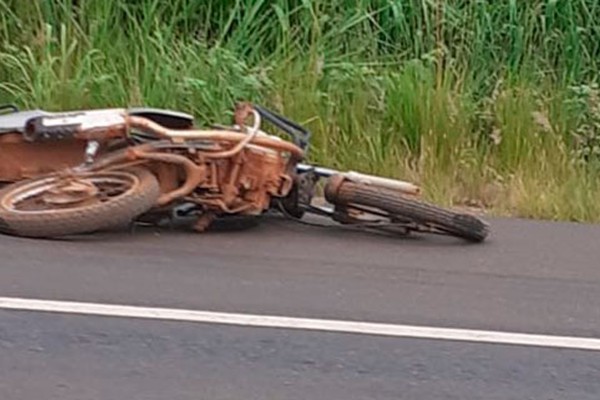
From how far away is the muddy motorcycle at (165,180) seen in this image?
7.41 m

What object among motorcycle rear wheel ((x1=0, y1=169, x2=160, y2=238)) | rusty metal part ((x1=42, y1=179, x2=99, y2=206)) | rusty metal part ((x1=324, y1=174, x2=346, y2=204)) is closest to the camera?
motorcycle rear wheel ((x1=0, y1=169, x2=160, y2=238))

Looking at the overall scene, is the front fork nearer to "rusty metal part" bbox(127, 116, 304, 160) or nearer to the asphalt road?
the asphalt road

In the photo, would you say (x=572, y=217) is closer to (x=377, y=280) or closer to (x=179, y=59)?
(x=377, y=280)

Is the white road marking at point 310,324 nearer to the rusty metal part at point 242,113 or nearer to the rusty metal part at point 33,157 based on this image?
the rusty metal part at point 33,157

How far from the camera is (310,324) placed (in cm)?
604

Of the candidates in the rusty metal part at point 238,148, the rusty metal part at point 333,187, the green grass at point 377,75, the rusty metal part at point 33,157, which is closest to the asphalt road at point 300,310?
the rusty metal part at point 333,187

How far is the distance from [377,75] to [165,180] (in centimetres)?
340

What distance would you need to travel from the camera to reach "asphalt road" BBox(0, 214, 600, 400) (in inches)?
209

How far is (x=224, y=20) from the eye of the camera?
1141 centimetres

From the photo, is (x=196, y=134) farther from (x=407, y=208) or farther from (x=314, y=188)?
(x=407, y=208)

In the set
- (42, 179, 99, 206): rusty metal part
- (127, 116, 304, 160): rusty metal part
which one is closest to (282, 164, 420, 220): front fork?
(127, 116, 304, 160): rusty metal part

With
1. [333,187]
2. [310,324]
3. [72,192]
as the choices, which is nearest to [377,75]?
[333,187]

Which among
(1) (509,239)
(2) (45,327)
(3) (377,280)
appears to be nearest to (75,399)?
(2) (45,327)

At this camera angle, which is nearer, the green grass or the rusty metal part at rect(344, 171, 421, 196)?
the rusty metal part at rect(344, 171, 421, 196)
